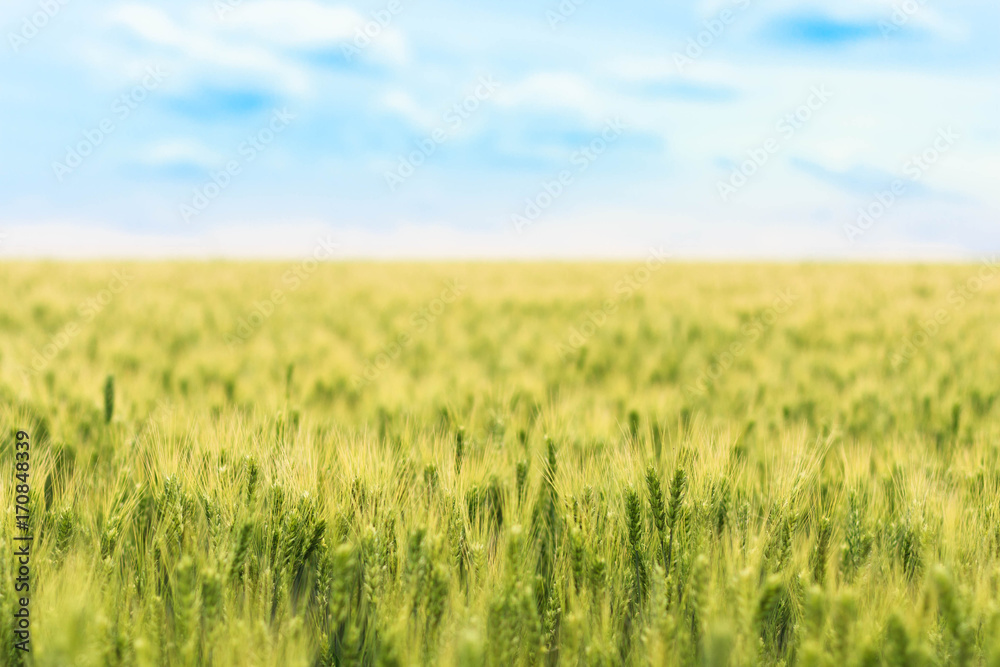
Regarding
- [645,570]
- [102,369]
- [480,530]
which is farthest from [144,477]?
[102,369]

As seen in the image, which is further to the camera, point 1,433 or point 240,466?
point 1,433

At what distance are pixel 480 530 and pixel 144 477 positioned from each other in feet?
2.98

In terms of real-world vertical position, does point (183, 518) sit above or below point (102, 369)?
below

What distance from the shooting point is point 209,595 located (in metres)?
1.07

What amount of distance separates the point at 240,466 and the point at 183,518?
17 centimetres

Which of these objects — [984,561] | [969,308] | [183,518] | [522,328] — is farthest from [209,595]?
[969,308]

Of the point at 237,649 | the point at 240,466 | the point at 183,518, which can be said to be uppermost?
the point at 240,466

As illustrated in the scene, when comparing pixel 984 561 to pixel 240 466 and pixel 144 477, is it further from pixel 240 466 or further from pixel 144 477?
pixel 144 477

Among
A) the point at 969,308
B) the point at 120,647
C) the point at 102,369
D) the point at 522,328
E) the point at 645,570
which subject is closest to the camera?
the point at 120,647

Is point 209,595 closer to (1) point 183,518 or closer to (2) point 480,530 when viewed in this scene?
(1) point 183,518

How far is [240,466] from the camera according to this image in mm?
1539

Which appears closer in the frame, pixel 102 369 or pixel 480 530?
pixel 480 530

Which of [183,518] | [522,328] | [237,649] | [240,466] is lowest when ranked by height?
[237,649]

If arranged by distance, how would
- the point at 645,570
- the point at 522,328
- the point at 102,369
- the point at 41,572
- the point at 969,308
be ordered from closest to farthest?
1. the point at 41,572
2. the point at 645,570
3. the point at 102,369
4. the point at 522,328
5. the point at 969,308
